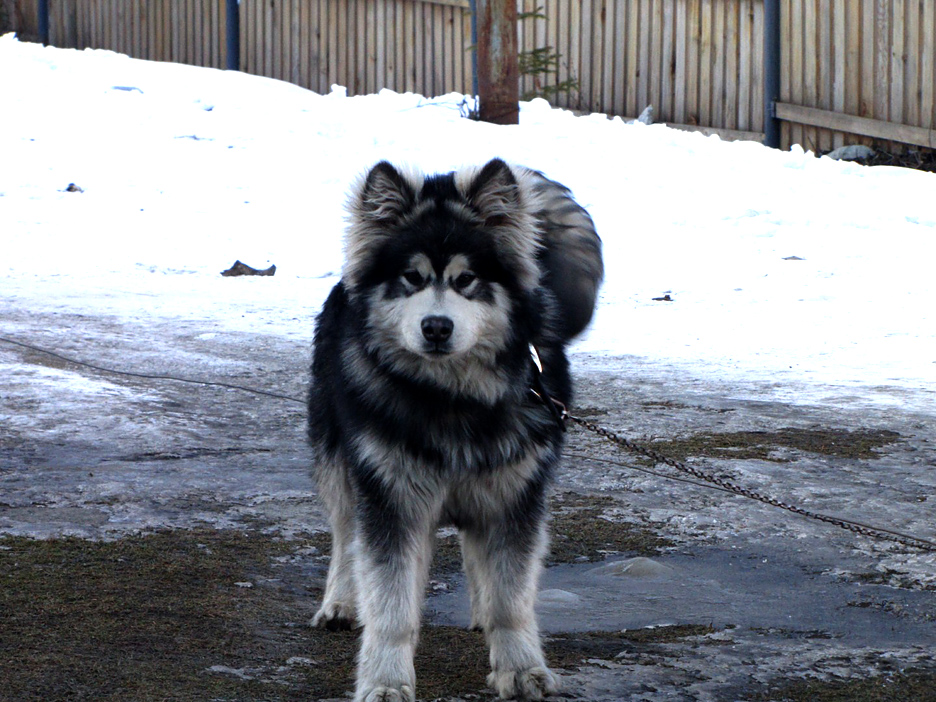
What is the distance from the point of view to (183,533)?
5082 millimetres

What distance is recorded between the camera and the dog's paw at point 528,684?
146 inches

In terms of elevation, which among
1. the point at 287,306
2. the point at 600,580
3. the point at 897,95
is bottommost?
the point at 600,580

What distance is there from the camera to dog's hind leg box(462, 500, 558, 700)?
3.74 m

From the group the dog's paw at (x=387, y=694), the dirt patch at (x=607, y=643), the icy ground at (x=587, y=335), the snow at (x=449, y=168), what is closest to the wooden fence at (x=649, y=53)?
the snow at (x=449, y=168)

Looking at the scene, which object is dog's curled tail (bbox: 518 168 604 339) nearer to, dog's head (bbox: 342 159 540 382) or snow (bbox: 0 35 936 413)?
dog's head (bbox: 342 159 540 382)

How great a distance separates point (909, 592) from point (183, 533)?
268 cm

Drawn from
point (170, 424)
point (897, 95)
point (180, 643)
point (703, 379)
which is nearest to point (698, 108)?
point (897, 95)

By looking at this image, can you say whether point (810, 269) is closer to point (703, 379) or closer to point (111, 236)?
point (703, 379)

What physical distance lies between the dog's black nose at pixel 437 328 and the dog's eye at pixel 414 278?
0.16m

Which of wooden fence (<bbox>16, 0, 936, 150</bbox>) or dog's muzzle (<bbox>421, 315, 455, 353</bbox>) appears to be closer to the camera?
dog's muzzle (<bbox>421, 315, 455, 353</bbox>)

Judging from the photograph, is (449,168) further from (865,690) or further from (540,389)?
(865,690)

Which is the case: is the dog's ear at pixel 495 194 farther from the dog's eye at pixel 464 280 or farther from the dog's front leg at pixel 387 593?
the dog's front leg at pixel 387 593

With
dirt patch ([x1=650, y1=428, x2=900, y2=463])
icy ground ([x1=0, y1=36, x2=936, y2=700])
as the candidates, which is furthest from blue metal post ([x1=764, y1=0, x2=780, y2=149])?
dirt patch ([x1=650, y1=428, x2=900, y2=463])

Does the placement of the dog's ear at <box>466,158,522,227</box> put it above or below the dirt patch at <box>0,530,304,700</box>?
above
